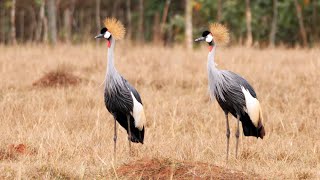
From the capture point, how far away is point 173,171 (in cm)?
650

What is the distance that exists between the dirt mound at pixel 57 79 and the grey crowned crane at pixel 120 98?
500cm

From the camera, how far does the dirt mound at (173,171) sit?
6457mm

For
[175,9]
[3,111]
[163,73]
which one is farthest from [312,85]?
[175,9]

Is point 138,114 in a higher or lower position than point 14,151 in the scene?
higher

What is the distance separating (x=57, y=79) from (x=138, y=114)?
553cm

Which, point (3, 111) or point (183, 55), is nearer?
point (3, 111)

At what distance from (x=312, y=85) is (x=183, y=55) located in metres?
5.10

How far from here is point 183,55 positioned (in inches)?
Result: 703

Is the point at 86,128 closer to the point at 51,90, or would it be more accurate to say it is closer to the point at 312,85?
the point at 51,90

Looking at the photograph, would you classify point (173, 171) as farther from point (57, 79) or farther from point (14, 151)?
point (57, 79)

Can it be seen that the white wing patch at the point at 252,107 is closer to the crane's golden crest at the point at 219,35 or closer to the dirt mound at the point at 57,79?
the crane's golden crest at the point at 219,35

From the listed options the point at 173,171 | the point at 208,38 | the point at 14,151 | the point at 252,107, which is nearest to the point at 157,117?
the point at 208,38

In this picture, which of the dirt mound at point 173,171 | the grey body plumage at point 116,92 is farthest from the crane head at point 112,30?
the dirt mound at point 173,171

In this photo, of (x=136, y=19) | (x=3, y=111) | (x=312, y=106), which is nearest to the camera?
(x=3, y=111)
